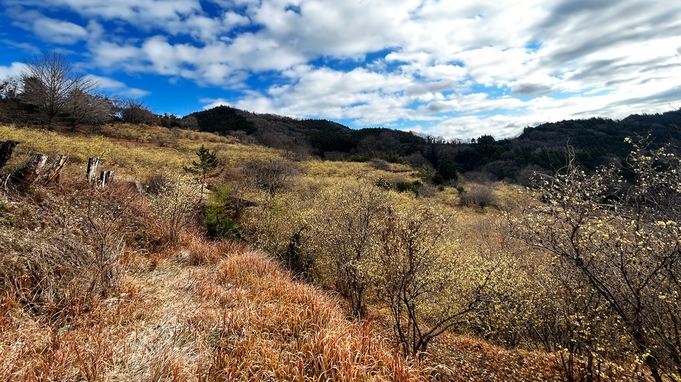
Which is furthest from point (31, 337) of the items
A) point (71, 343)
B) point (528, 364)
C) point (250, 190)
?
point (250, 190)

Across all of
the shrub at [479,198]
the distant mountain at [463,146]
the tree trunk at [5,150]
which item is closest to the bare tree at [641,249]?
the tree trunk at [5,150]

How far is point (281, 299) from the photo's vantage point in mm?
4551

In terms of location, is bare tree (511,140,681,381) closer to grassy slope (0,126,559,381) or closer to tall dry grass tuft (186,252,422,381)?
grassy slope (0,126,559,381)

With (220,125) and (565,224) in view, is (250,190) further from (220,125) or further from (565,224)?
(220,125)

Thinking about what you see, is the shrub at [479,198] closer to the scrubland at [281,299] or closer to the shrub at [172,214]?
the scrubland at [281,299]

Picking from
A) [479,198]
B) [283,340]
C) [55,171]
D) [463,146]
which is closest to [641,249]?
[283,340]

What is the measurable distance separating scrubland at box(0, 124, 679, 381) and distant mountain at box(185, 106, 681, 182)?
2753cm

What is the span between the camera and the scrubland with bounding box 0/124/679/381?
119 inches

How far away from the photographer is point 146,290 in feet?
A: 15.0

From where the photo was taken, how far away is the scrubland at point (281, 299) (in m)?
3.02

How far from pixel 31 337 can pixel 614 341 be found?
26.2 feet

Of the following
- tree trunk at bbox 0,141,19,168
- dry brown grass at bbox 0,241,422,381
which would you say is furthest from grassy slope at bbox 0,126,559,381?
tree trunk at bbox 0,141,19,168

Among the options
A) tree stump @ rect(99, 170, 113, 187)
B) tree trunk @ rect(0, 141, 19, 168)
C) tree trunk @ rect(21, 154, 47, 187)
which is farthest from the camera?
tree stump @ rect(99, 170, 113, 187)

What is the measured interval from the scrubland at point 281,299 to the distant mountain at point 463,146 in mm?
27530
